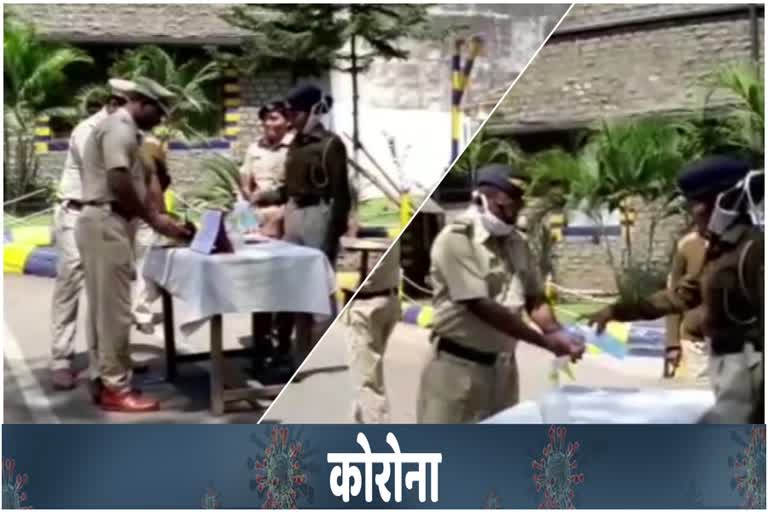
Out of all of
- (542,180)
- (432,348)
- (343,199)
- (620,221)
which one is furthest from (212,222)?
(620,221)

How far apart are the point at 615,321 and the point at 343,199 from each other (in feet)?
3.33

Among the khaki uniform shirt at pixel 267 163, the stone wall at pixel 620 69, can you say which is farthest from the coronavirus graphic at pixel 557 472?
the khaki uniform shirt at pixel 267 163

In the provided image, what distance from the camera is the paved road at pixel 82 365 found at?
11.7 feet

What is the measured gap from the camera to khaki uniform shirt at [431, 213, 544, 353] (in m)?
3.48

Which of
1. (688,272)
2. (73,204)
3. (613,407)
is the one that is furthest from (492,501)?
(73,204)

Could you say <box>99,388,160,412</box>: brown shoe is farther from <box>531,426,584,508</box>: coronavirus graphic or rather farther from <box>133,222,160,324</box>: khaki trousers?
<box>531,426,584,508</box>: coronavirus graphic

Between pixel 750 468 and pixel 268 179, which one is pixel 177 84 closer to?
pixel 268 179

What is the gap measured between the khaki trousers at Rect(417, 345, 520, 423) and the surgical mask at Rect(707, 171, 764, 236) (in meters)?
0.85

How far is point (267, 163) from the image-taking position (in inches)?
140

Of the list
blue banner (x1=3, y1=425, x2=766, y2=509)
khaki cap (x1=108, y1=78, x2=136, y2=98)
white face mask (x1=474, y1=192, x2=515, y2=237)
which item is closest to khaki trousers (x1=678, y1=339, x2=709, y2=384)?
blue banner (x1=3, y1=425, x2=766, y2=509)

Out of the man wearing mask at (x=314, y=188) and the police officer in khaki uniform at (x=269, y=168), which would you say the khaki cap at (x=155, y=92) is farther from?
the man wearing mask at (x=314, y=188)

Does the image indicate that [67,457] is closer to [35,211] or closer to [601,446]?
[35,211]

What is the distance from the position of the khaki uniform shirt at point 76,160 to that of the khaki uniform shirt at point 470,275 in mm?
1219

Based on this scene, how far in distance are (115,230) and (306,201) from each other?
2.19 feet
